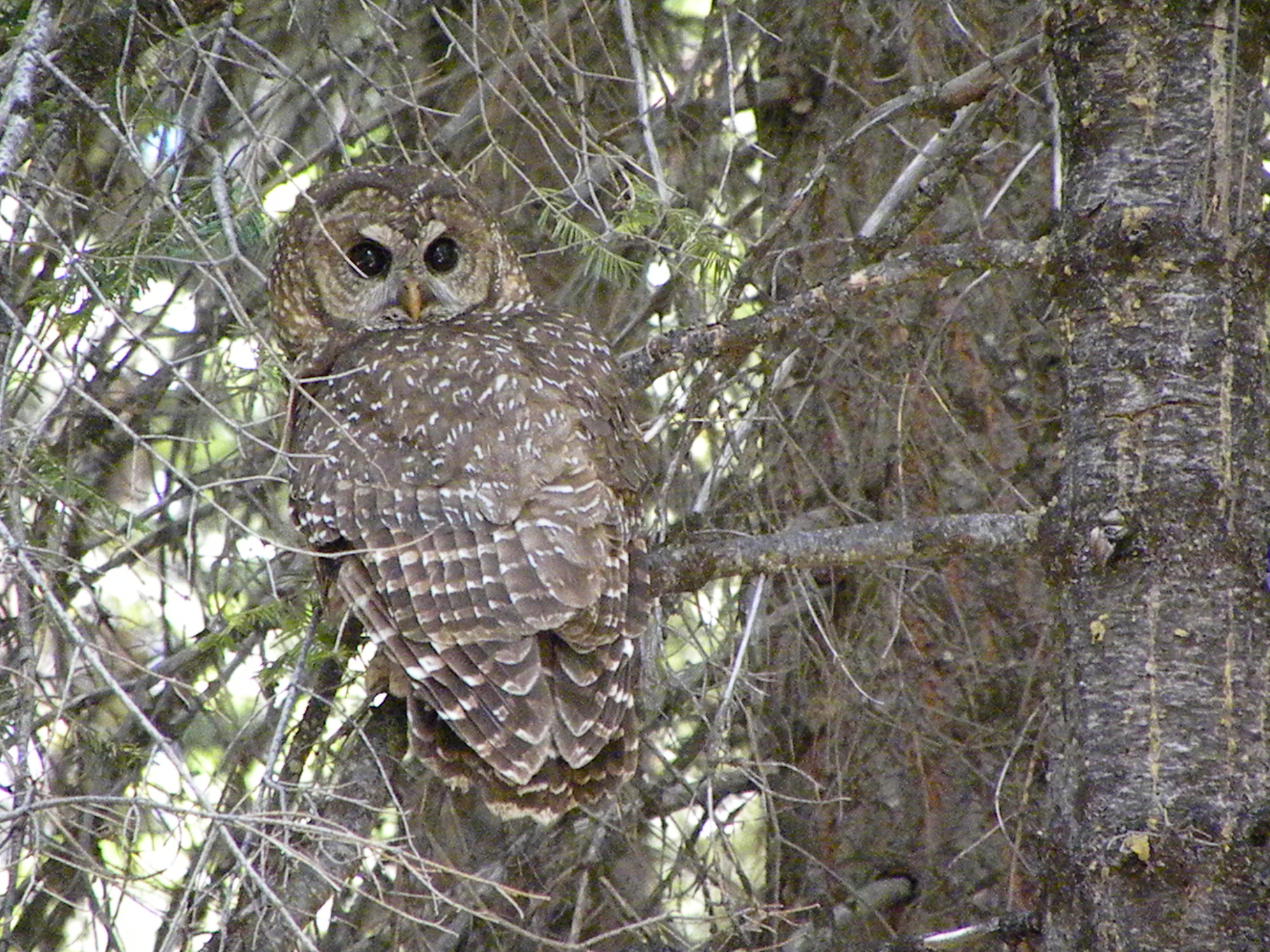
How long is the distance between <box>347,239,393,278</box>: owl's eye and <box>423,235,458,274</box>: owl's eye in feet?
0.35

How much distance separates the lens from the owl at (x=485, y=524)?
300 centimetres

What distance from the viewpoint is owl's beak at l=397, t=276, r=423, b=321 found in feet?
12.9

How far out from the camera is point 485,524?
316cm

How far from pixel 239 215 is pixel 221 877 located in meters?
1.38

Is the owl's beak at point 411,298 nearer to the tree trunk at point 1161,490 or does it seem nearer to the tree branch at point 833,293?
the tree branch at point 833,293

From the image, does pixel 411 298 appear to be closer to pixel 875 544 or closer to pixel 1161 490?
pixel 875 544

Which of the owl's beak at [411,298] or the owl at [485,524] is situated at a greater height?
the owl's beak at [411,298]

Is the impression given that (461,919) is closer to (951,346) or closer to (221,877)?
(221,877)

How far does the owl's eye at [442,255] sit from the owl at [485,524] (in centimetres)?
10

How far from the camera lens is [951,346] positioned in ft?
12.4

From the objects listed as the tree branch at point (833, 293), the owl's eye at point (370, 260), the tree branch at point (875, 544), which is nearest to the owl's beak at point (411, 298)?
the owl's eye at point (370, 260)

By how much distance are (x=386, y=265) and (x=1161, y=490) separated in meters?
2.41

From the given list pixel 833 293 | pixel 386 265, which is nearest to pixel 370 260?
pixel 386 265

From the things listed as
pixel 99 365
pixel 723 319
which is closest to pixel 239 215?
pixel 99 365
